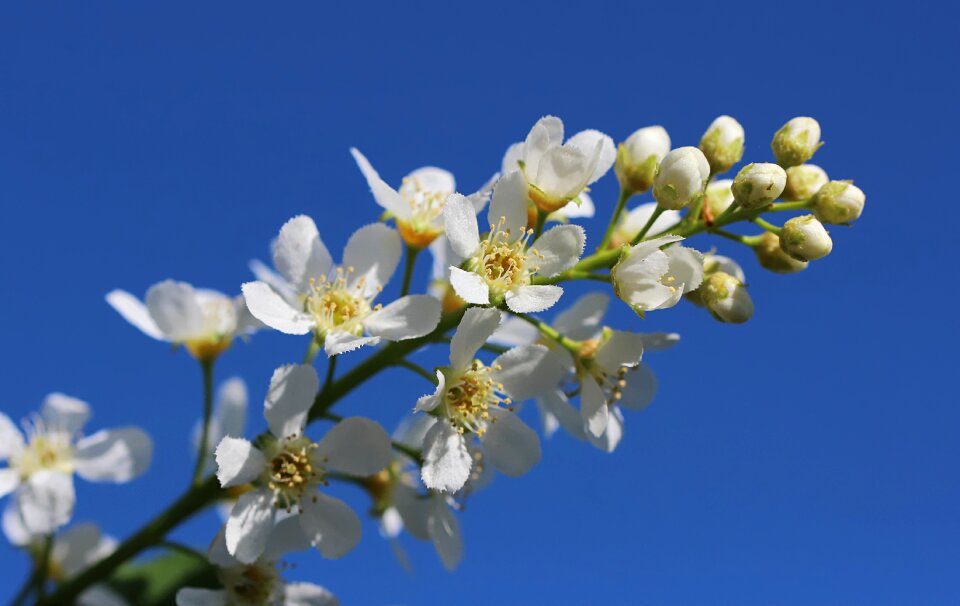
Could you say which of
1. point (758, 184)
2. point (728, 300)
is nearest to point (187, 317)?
point (728, 300)

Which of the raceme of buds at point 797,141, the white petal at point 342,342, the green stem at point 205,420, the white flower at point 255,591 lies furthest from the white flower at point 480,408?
the raceme of buds at point 797,141

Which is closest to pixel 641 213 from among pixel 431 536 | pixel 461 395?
pixel 461 395

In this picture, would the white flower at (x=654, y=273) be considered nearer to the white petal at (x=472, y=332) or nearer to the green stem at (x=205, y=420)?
the white petal at (x=472, y=332)

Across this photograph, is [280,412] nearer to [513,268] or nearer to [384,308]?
[384,308]

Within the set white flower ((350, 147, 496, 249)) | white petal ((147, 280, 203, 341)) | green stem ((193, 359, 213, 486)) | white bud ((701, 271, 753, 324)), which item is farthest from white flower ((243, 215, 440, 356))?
white bud ((701, 271, 753, 324))

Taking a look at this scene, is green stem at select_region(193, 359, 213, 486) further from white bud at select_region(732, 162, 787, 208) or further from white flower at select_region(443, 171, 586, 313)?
white bud at select_region(732, 162, 787, 208)

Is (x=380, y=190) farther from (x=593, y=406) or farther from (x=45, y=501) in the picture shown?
(x=45, y=501)
